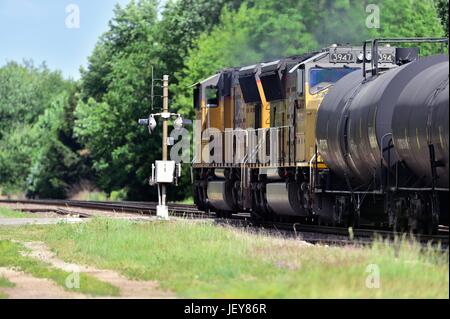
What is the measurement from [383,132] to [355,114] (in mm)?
1633

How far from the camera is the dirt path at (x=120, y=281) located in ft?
50.3

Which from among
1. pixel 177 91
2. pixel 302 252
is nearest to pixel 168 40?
pixel 177 91

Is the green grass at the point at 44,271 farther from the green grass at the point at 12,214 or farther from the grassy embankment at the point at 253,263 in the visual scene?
the green grass at the point at 12,214

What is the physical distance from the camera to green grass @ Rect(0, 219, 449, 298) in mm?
14219

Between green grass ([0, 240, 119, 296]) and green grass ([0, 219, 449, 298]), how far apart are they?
0.87 m

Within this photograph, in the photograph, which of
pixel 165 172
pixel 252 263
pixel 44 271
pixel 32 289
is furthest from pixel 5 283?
pixel 165 172

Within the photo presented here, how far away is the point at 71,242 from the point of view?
2614cm

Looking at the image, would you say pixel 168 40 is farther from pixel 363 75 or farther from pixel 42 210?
pixel 363 75

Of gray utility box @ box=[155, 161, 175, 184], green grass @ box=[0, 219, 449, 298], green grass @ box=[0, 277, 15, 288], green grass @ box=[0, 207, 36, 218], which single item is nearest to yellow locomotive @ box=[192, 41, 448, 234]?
gray utility box @ box=[155, 161, 175, 184]

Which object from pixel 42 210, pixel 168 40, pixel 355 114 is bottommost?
pixel 42 210

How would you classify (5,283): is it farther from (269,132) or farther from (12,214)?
(12,214)

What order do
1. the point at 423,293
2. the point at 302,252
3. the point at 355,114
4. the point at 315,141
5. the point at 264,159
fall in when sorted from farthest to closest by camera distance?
the point at 264,159, the point at 315,141, the point at 355,114, the point at 302,252, the point at 423,293

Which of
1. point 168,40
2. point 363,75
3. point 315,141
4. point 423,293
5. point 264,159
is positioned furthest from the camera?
point 168,40

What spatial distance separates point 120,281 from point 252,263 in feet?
7.55
